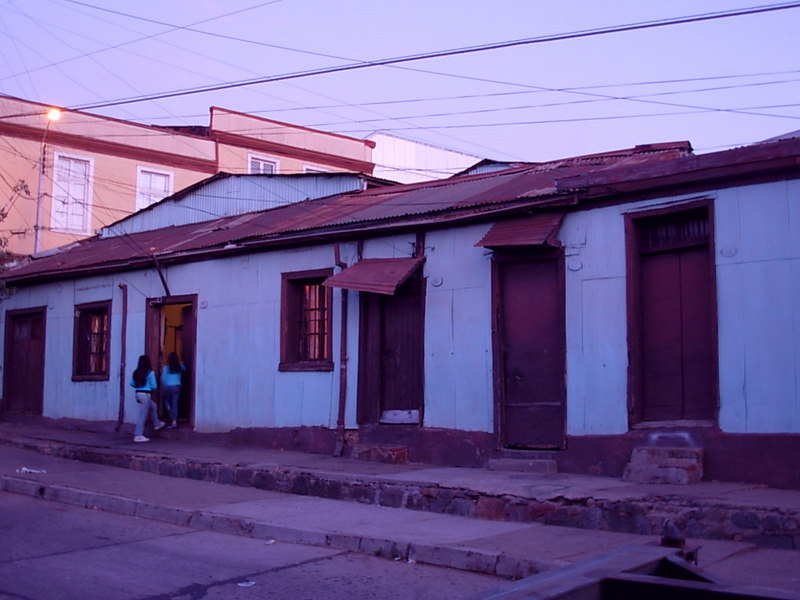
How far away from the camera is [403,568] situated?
7.88m

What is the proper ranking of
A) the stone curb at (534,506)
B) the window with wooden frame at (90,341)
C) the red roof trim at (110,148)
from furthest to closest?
1. the red roof trim at (110,148)
2. the window with wooden frame at (90,341)
3. the stone curb at (534,506)

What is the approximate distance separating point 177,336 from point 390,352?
6.55 meters

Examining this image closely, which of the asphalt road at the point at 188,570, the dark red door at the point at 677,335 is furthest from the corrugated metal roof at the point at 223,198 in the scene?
the asphalt road at the point at 188,570

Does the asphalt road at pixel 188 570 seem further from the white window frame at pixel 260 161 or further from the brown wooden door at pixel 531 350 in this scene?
the white window frame at pixel 260 161

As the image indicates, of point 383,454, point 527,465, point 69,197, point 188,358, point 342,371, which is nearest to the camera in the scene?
point 527,465

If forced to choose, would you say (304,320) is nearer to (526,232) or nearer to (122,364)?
(526,232)

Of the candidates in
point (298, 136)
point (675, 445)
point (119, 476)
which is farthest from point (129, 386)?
point (298, 136)

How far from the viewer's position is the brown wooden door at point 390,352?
13670mm

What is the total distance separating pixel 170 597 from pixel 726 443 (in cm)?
646

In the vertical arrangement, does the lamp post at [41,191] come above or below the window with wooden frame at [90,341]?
above

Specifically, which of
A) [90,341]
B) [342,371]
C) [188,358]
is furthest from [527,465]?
[90,341]

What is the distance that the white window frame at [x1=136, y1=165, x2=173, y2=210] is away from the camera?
29656 mm

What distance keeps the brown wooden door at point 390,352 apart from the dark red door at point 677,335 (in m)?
3.59

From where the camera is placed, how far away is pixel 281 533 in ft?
30.1
